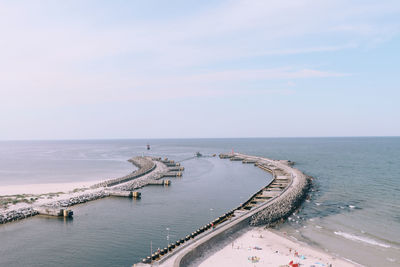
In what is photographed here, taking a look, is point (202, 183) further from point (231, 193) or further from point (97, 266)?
point (97, 266)

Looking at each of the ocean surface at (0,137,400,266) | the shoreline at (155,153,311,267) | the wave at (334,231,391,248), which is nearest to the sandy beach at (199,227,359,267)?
the shoreline at (155,153,311,267)

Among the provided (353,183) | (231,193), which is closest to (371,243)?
(231,193)

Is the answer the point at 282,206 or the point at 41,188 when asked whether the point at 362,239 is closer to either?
the point at 282,206

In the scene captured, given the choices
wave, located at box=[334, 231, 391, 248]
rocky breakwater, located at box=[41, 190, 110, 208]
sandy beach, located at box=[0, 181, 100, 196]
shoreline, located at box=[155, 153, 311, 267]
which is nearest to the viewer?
shoreline, located at box=[155, 153, 311, 267]

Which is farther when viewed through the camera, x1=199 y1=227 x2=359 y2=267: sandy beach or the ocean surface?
the ocean surface

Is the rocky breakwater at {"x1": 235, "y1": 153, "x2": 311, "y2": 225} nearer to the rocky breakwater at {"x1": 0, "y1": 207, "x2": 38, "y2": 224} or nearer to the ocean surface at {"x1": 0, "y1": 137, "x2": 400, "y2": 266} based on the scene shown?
the ocean surface at {"x1": 0, "y1": 137, "x2": 400, "y2": 266}

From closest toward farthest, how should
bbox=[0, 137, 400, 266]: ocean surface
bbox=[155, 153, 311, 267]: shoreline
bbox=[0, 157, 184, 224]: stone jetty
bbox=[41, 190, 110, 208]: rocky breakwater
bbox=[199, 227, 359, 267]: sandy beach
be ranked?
bbox=[155, 153, 311, 267]: shoreline → bbox=[199, 227, 359, 267]: sandy beach → bbox=[0, 137, 400, 266]: ocean surface → bbox=[0, 157, 184, 224]: stone jetty → bbox=[41, 190, 110, 208]: rocky breakwater

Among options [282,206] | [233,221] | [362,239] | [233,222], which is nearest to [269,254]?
[233,222]

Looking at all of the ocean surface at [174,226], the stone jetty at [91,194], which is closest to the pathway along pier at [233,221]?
the ocean surface at [174,226]

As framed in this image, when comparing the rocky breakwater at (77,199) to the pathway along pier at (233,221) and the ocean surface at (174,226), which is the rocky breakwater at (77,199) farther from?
the pathway along pier at (233,221)
